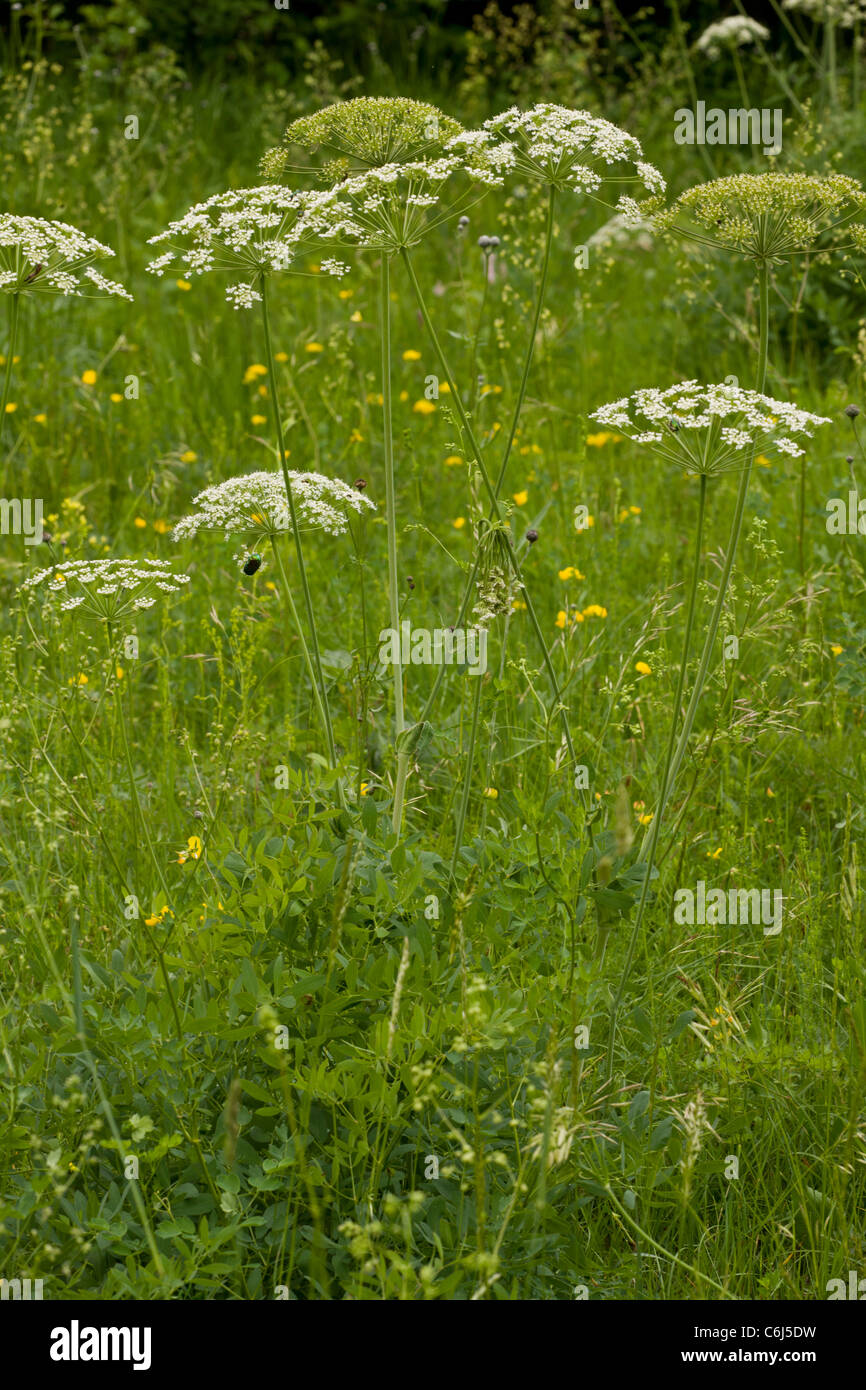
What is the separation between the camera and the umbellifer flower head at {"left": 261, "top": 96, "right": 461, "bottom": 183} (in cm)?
235

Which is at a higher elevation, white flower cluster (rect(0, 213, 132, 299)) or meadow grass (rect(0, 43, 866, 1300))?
white flower cluster (rect(0, 213, 132, 299))

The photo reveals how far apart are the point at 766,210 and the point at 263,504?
3.29ft

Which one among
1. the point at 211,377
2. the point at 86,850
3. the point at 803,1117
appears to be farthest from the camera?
the point at 211,377

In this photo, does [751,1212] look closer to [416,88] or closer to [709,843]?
[709,843]

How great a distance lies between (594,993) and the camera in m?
2.23

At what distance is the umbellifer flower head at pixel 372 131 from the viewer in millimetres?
2348

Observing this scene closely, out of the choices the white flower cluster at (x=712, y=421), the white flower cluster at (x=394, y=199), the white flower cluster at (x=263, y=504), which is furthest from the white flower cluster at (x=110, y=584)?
the white flower cluster at (x=712, y=421)

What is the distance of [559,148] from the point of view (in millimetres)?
2297

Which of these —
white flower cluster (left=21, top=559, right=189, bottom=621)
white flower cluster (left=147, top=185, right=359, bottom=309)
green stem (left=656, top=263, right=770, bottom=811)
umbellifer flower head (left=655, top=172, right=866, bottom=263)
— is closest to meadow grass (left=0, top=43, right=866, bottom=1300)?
white flower cluster (left=21, top=559, right=189, bottom=621)

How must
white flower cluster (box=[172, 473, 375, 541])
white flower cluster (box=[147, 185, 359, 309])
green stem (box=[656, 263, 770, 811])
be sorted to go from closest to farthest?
1. green stem (box=[656, 263, 770, 811])
2. white flower cluster (box=[147, 185, 359, 309])
3. white flower cluster (box=[172, 473, 375, 541])

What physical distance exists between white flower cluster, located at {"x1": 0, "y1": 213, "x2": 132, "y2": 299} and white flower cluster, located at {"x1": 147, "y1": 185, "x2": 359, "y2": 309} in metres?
0.14

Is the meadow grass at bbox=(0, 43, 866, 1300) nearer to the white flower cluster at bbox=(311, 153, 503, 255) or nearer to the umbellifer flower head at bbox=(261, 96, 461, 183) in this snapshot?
the white flower cluster at bbox=(311, 153, 503, 255)

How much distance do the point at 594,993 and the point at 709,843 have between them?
88 cm
